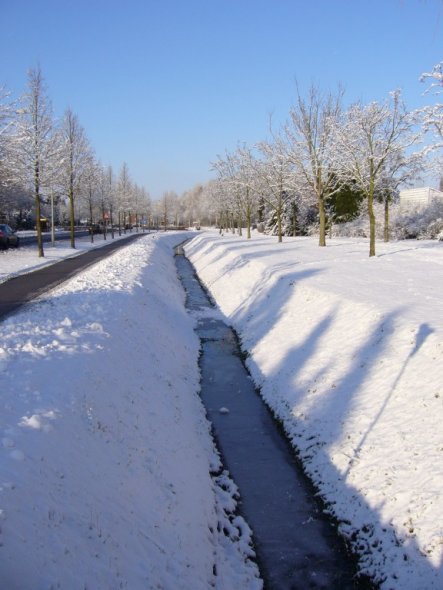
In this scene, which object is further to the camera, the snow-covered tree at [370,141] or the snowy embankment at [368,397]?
the snow-covered tree at [370,141]

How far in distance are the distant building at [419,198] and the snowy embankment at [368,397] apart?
2603 centimetres

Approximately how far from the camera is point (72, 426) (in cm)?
529

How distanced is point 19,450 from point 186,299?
55.1 feet

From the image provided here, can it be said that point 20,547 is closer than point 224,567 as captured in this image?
Yes

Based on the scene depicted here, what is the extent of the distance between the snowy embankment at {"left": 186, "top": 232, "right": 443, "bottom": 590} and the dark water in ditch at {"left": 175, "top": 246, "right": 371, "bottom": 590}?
258mm

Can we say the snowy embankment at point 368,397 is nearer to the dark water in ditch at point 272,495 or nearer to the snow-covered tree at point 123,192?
the dark water in ditch at point 272,495

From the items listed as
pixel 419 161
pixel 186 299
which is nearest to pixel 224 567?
pixel 186 299

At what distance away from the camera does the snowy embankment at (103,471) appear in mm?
3672

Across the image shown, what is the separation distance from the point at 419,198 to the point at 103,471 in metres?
55.7

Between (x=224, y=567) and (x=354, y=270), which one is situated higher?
(x=354, y=270)

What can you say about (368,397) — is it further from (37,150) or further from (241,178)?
(241,178)

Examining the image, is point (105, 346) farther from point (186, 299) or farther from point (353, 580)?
point (186, 299)

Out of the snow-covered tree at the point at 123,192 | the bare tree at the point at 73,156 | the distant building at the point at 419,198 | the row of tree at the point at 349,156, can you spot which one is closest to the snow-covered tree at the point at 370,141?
the row of tree at the point at 349,156

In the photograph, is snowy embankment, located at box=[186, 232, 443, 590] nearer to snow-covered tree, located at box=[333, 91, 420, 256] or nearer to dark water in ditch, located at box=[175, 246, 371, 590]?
dark water in ditch, located at box=[175, 246, 371, 590]
